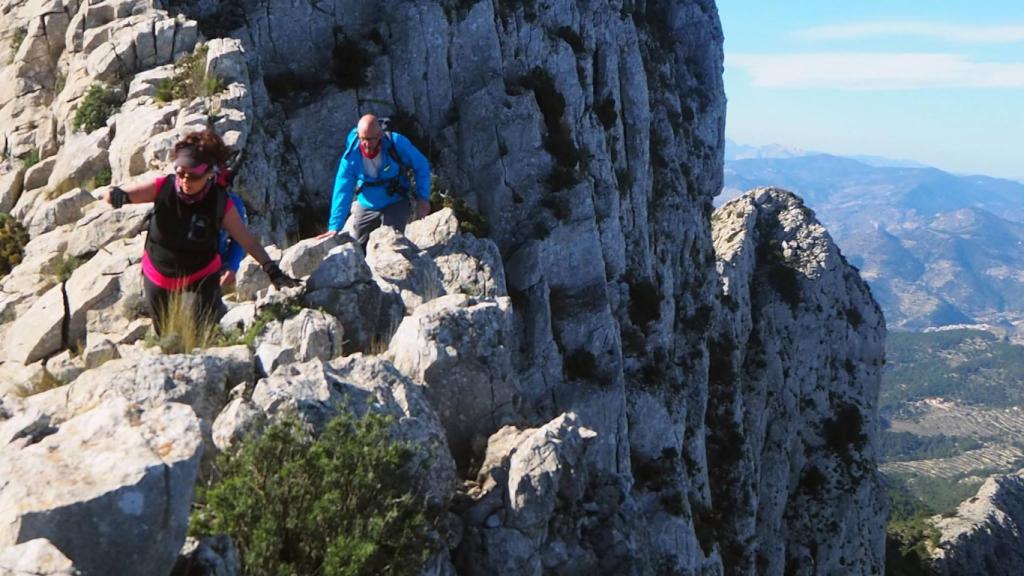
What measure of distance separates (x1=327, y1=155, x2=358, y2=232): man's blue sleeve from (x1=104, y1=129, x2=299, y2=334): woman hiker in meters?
4.37

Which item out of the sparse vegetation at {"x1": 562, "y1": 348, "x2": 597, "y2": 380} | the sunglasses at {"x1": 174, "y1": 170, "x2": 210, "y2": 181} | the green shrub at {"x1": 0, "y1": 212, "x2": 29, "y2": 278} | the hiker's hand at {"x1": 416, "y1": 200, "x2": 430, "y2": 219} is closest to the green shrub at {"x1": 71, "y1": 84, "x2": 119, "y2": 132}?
the green shrub at {"x1": 0, "y1": 212, "x2": 29, "y2": 278}

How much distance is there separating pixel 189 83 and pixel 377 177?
7143 millimetres

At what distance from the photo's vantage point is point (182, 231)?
9594mm

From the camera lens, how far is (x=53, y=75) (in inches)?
816

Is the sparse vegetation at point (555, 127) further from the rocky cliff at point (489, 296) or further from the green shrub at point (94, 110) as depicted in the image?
the green shrub at point (94, 110)

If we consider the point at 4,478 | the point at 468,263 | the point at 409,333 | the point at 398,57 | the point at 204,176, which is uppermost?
the point at 398,57

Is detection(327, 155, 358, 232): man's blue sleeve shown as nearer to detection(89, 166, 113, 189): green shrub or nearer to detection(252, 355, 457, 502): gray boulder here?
detection(89, 166, 113, 189): green shrub

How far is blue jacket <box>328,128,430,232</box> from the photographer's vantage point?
15.1 m

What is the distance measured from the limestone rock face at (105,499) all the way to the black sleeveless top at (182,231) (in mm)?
4199

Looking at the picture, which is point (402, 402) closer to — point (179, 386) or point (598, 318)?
point (179, 386)

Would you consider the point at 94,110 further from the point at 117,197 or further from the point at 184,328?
the point at 184,328

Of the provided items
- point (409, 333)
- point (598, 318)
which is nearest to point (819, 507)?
point (598, 318)

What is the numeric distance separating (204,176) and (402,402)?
3.85 m

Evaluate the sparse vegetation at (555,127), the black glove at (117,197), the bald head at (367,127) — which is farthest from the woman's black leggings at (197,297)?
the sparse vegetation at (555,127)
